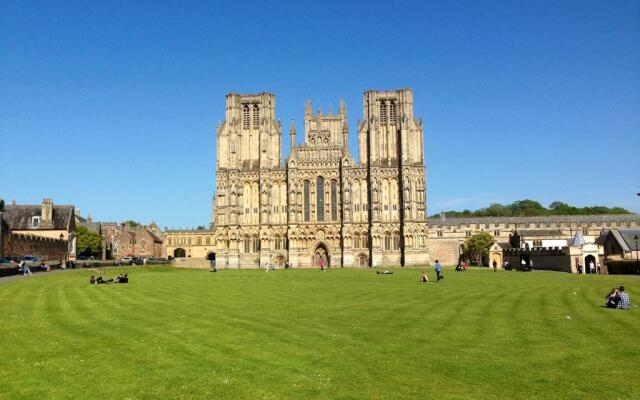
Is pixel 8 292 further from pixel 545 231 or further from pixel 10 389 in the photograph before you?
pixel 545 231

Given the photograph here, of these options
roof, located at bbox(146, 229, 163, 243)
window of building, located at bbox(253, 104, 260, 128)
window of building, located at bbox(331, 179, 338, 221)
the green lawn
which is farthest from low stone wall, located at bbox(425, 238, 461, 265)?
the green lawn

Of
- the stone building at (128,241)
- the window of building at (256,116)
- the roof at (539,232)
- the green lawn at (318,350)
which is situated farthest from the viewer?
the stone building at (128,241)

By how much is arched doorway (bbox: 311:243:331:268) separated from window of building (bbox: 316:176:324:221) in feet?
16.2

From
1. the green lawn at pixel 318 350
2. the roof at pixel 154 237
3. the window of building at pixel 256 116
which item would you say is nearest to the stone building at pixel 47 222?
the window of building at pixel 256 116

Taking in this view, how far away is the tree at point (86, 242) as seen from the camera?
11931 cm

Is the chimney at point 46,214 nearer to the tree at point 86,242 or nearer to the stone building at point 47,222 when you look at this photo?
the stone building at point 47,222

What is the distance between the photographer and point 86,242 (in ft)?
396

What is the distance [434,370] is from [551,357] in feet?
13.0

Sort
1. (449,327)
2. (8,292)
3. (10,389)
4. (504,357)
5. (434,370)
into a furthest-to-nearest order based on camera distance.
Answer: (8,292), (449,327), (504,357), (434,370), (10,389)

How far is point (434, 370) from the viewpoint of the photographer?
15477mm

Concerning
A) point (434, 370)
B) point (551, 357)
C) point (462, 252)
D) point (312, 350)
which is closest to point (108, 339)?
point (312, 350)

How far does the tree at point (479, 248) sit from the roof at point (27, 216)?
7459 centimetres

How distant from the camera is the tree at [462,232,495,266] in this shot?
112 m

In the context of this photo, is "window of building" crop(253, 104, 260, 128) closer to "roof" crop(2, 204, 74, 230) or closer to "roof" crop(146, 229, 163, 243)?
"roof" crop(2, 204, 74, 230)
